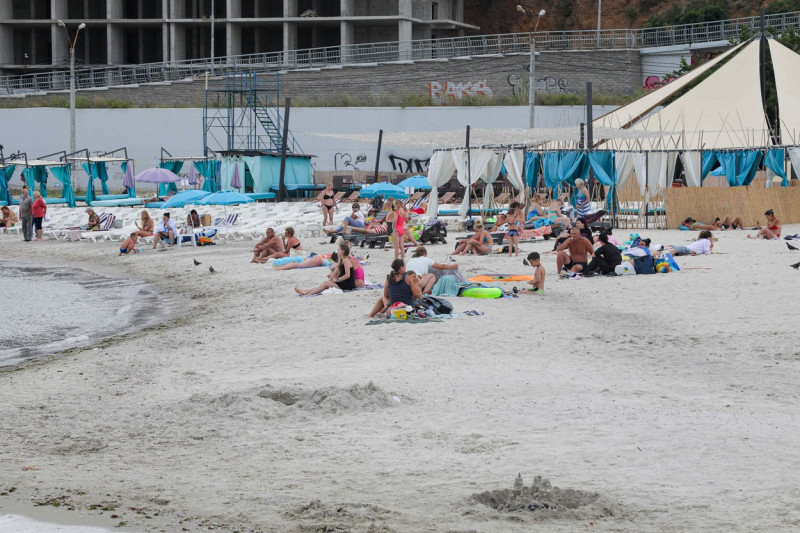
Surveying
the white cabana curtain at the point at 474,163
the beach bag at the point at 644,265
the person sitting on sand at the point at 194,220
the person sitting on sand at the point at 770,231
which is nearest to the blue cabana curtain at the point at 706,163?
the person sitting on sand at the point at 770,231

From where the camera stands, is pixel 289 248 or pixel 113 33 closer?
pixel 289 248

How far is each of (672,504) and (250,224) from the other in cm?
2403

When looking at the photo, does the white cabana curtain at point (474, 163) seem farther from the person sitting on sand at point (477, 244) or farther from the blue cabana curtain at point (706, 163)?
the person sitting on sand at point (477, 244)

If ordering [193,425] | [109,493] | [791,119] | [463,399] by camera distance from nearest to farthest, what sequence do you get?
1. [109,493]
2. [193,425]
3. [463,399]
4. [791,119]

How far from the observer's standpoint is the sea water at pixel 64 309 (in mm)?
13727

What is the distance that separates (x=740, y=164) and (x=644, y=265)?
10831 millimetres

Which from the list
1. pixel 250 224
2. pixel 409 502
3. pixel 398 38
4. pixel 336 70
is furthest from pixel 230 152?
pixel 409 502

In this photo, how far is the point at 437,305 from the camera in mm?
13008

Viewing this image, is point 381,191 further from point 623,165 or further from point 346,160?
point 346,160

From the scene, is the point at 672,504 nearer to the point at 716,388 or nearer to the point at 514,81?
the point at 716,388

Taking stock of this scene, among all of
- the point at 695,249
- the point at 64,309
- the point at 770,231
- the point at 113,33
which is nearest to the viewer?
the point at 64,309

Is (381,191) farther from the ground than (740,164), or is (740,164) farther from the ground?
(740,164)

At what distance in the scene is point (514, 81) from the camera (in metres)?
51.1

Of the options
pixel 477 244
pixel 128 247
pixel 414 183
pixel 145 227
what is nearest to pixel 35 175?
pixel 145 227
